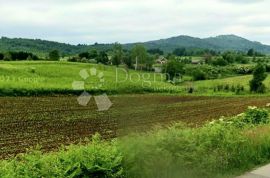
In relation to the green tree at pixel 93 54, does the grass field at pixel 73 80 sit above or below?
below

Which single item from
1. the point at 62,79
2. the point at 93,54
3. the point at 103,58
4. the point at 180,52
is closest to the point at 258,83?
the point at 62,79

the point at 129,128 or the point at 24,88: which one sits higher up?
the point at 129,128

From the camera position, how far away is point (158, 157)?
6941 mm

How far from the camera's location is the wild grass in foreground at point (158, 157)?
19.6 ft

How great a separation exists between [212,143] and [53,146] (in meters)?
10.4

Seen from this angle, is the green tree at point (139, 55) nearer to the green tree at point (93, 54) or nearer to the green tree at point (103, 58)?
the green tree at point (103, 58)

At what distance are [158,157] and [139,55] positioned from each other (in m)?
68.2

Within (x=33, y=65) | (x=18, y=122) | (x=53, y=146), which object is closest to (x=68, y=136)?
(x=53, y=146)

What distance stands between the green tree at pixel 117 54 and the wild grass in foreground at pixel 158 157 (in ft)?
211

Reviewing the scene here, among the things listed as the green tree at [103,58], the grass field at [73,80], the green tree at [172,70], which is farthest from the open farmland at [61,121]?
the green tree at [103,58]

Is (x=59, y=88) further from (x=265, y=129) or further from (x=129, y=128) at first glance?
(x=129, y=128)

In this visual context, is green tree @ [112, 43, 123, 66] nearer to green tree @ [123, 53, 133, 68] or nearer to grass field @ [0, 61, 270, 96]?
green tree @ [123, 53, 133, 68]

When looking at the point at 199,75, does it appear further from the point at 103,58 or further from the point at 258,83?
the point at 103,58

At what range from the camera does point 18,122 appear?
2495 centimetres
